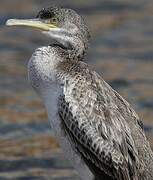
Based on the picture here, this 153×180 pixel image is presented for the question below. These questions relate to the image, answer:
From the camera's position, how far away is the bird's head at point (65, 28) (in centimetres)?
1090

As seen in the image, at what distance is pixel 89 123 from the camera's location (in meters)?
A: 10.5

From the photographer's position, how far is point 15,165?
14.5m

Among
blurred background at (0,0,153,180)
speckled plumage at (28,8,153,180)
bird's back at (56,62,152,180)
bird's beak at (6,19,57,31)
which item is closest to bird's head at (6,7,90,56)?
bird's beak at (6,19,57,31)

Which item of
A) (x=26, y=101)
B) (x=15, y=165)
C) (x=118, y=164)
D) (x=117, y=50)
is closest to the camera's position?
(x=118, y=164)

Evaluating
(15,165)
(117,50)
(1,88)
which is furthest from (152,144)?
(117,50)

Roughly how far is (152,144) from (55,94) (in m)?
4.70

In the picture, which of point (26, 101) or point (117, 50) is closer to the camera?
point (26, 101)

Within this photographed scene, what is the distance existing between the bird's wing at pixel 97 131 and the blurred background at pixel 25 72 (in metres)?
3.50

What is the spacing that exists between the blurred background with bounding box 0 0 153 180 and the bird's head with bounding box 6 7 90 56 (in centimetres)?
360

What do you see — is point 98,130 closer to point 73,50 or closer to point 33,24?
point 73,50

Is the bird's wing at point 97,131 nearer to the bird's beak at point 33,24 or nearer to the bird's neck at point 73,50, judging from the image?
the bird's neck at point 73,50

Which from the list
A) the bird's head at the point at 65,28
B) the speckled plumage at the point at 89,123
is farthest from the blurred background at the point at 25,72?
the bird's head at the point at 65,28

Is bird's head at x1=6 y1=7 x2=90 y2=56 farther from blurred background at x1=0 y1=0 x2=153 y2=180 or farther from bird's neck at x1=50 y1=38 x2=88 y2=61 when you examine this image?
blurred background at x1=0 y1=0 x2=153 y2=180

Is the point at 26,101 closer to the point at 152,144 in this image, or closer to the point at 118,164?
the point at 152,144
